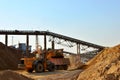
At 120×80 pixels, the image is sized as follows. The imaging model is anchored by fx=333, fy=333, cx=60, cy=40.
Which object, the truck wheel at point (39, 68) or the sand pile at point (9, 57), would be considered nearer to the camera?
the truck wheel at point (39, 68)

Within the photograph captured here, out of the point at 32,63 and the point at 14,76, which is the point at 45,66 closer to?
the point at 32,63

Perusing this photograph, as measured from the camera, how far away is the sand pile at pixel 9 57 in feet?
189

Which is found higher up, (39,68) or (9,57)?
(9,57)

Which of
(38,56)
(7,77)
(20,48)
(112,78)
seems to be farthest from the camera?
(20,48)

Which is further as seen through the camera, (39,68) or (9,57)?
(9,57)

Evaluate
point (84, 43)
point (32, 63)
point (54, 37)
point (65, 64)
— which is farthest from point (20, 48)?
point (32, 63)

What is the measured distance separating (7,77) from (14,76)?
0.73 meters

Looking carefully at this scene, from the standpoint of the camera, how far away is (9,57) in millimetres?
60781

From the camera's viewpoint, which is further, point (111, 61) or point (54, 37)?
point (54, 37)

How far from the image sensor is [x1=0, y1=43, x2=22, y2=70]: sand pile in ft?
189

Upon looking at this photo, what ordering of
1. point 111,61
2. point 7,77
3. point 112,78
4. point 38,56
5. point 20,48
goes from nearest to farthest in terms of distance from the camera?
point 112,78
point 111,61
point 7,77
point 38,56
point 20,48

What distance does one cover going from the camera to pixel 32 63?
36.3 m

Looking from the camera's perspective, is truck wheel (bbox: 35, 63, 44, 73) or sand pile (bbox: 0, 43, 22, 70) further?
sand pile (bbox: 0, 43, 22, 70)

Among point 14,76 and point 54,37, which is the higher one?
point 54,37
